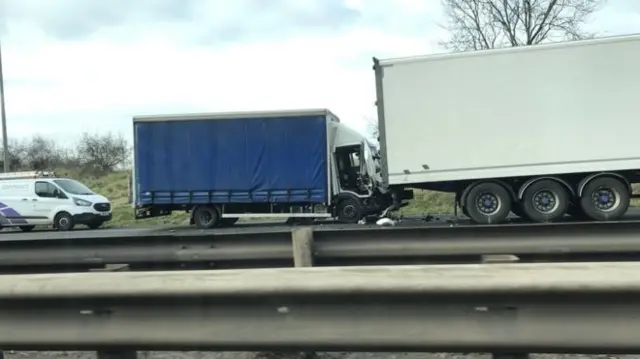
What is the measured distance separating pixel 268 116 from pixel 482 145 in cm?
661

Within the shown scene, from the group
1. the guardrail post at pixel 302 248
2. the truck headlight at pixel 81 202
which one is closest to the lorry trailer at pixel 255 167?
the truck headlight at pixel 81 202

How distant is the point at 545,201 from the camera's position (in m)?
14.5

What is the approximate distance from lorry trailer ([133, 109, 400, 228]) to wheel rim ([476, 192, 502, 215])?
145 inches

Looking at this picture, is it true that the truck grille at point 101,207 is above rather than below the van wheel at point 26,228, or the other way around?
above

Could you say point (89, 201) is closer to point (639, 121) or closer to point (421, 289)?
point (639, 121)

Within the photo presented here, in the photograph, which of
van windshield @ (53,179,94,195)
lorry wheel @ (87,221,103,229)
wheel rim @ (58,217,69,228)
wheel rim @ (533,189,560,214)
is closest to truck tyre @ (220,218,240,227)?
lorry wheel @ (87,221,103,229)

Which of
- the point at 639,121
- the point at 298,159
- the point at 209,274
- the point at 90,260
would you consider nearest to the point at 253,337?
the point at 209,274

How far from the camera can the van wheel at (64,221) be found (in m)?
23.3

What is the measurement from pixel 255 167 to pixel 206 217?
2.20m

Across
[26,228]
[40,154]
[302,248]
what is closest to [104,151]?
[40,154]

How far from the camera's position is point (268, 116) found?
18484mm

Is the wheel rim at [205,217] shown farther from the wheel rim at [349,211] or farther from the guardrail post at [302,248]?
the guardrail post at [302,248]

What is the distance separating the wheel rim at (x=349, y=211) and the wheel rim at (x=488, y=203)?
169 inches

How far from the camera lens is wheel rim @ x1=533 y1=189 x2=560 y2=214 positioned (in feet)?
47.5
